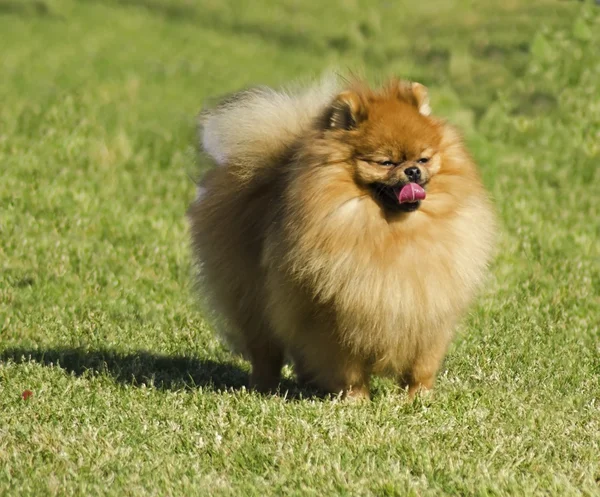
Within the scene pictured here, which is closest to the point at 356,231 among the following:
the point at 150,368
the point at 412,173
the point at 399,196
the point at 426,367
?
the point at 399,196

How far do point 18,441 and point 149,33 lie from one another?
1552 cm

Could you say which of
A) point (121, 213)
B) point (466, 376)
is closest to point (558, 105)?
point (121, 213)

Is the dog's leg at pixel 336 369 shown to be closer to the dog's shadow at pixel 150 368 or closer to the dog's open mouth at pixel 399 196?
the dog's shadow at pixel 150 368

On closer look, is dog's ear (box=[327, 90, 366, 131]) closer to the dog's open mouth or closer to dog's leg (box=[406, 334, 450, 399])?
the dog's open mouth

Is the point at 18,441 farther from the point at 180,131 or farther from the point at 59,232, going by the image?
the point at 180,131

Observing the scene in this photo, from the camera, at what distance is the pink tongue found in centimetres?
497

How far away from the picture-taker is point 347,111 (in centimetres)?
518

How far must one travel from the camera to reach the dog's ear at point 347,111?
202 inches

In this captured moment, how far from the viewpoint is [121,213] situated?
9273mm

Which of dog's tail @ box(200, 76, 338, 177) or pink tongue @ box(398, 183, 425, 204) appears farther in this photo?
dog's tail @ box(200, 76, 338, 177)

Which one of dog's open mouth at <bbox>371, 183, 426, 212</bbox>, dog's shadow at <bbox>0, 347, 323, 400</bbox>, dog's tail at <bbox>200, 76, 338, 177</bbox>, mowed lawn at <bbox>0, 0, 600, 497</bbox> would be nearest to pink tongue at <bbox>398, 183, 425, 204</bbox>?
dog's open mouth at <bbox>371, 183, 426, 212</bbox>

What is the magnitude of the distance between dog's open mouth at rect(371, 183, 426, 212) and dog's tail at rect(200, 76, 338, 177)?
0.71 meters

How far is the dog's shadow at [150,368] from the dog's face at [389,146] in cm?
139

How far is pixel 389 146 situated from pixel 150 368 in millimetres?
2251
